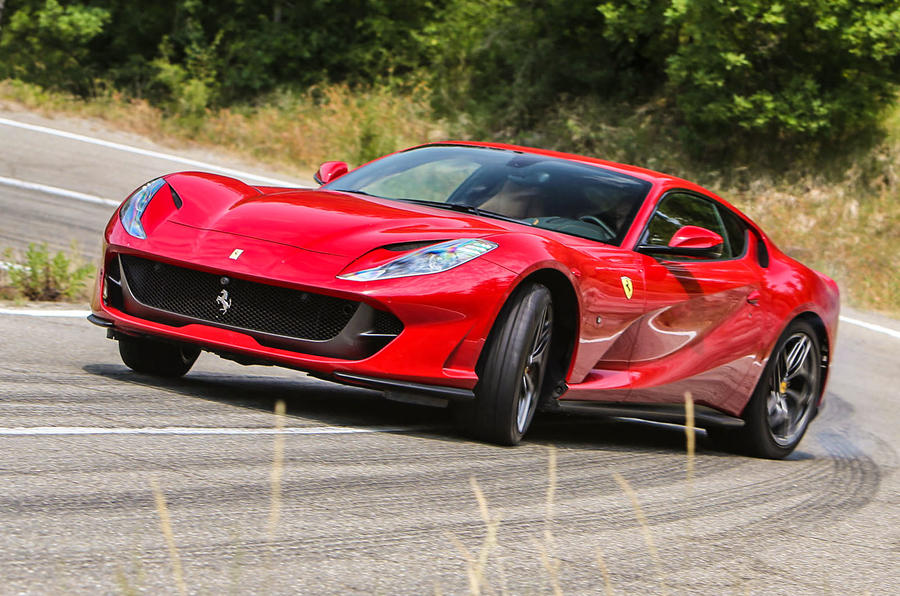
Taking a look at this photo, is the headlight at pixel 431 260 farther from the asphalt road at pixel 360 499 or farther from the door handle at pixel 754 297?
the door handle at pixel 754 297

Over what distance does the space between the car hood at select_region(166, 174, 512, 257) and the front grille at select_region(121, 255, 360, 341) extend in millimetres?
207

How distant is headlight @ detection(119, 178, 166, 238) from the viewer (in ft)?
17.4

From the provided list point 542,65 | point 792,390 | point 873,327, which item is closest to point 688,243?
point 792,390

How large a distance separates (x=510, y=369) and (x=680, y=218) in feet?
6.12

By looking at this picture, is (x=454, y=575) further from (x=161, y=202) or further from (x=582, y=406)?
(x=161, y=202)

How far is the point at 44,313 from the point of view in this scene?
26.5ft

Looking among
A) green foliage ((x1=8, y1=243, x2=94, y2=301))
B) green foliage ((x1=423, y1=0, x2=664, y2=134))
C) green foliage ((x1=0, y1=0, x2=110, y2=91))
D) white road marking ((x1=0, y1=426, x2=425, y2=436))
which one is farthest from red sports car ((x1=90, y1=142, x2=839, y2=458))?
green foliage ((x1=0, y1=0, x2=110, y2=91))

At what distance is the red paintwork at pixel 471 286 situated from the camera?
479cm

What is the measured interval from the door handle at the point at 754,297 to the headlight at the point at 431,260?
6.74 ft

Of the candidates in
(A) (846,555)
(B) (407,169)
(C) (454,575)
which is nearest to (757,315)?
(B) (407,169)

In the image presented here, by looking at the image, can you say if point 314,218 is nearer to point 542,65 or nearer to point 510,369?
point 510,369

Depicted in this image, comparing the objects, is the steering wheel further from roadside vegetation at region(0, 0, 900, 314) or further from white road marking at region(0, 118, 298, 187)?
white road marking at region(0, 118, 298, 187)

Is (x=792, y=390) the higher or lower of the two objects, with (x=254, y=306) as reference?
→ lower

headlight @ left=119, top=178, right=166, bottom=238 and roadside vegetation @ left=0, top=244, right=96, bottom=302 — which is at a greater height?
headlight @ left=119, top=178, right=166, bottom=238
